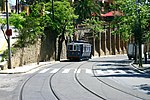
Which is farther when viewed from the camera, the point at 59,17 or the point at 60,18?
the point at 60,18

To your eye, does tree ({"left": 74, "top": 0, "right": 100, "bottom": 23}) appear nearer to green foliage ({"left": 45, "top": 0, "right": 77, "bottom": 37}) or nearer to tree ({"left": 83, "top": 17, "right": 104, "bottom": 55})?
tree ({"left": 83, "top": 17, "right": 104, "bottom": 55})

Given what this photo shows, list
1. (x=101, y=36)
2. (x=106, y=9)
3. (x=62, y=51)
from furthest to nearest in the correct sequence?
(x=106, y=9)
(x=101, y=36)
(x=62, y=51)

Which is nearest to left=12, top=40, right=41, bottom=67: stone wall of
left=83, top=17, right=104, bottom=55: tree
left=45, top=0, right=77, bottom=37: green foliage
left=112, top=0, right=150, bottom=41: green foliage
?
left=45, top=0, right=77, bottom=37: green foliage

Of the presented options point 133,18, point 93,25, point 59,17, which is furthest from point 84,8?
point 133,18

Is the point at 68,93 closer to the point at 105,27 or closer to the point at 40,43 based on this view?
the point at 40,43

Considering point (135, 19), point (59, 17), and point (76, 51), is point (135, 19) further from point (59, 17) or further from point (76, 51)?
point (59, 17)

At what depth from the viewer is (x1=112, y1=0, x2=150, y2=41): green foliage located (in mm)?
44906

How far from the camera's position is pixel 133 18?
2041 inches

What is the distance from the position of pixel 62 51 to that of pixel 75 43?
6.25m

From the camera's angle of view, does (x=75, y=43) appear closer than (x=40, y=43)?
No

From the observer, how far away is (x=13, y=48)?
42000mm

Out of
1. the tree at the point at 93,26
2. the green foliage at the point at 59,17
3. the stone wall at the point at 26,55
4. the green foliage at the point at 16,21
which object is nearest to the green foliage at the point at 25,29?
the green foliage at the point at 16,21

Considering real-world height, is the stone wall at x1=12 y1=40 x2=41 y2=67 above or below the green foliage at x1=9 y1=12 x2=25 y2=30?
below

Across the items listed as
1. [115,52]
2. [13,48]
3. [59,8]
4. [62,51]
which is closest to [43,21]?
[59,8]
